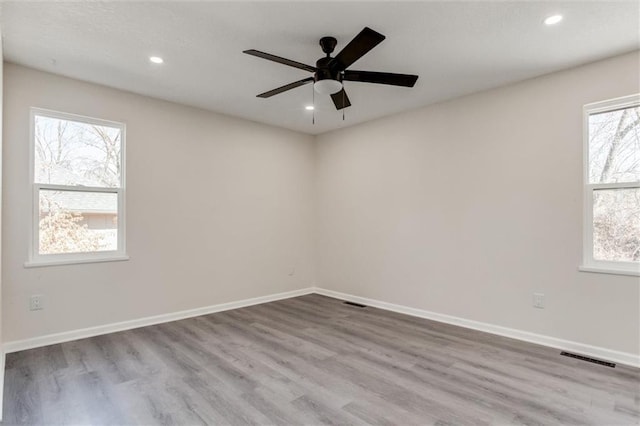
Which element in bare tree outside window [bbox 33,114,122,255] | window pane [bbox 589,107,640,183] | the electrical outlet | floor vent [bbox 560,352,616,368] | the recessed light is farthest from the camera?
bare tree outside window [bbox 33,114,122,255]

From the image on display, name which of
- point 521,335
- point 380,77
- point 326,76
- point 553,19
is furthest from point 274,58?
point 521,335

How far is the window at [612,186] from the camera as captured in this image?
9.89ft

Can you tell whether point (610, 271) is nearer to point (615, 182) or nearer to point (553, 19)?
point (615, 182)

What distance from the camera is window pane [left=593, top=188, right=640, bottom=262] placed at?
301cm

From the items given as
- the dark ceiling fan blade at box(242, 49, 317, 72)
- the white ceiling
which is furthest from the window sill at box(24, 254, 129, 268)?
the dark ceiling fan blade at box(242, 49, 317, 72)

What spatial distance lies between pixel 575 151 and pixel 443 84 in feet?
4.75

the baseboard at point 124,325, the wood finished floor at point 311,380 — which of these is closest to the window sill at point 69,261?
the baseboard at point 124,325

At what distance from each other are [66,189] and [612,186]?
5367 mm

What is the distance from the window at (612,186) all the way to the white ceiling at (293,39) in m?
0.56

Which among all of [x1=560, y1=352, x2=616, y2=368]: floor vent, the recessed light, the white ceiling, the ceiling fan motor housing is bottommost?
[x1=560, y1=352, x2=616, y2=368]: floor vent

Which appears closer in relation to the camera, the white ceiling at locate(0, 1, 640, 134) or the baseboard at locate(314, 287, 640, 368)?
the white ceiling at locate(0, 1, 640, 134)

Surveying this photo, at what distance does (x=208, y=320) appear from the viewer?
4.22 metres

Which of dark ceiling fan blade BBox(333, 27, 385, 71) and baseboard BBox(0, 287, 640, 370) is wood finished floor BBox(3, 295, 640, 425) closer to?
baseboard BBox(0, 287, 640, 370)

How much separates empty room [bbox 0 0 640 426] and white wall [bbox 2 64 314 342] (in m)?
0.03
